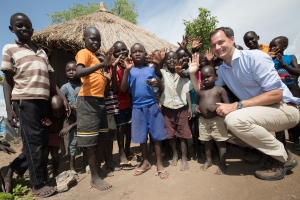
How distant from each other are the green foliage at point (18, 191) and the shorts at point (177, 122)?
2.03m

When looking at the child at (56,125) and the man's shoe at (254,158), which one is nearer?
the man's shoe at (254,158)

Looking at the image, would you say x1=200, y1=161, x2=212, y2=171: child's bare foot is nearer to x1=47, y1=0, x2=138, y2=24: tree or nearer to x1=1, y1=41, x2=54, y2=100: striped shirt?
x1=1, y1=41, x2=54, y2=100: striped shirt

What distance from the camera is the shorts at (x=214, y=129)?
262cm

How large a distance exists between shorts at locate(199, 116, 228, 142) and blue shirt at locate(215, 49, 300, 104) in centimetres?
45

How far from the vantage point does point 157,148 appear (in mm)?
2742

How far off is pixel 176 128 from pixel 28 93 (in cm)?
209

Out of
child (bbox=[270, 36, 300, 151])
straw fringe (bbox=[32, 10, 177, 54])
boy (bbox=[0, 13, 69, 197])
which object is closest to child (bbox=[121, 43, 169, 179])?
boy (bbox=[0, 13, 69, 197])

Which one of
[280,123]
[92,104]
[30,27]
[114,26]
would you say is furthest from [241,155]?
[114,26]

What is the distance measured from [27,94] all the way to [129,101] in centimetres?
146

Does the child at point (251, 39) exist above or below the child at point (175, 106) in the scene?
above

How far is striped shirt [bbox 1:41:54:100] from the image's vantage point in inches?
90.7

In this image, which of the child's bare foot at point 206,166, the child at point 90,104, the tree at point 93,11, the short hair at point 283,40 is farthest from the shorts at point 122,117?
the tree at point 93,11

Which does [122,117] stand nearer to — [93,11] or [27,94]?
[27,94]

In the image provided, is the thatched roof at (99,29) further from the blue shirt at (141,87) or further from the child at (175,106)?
the blue shirt at (141,87)
